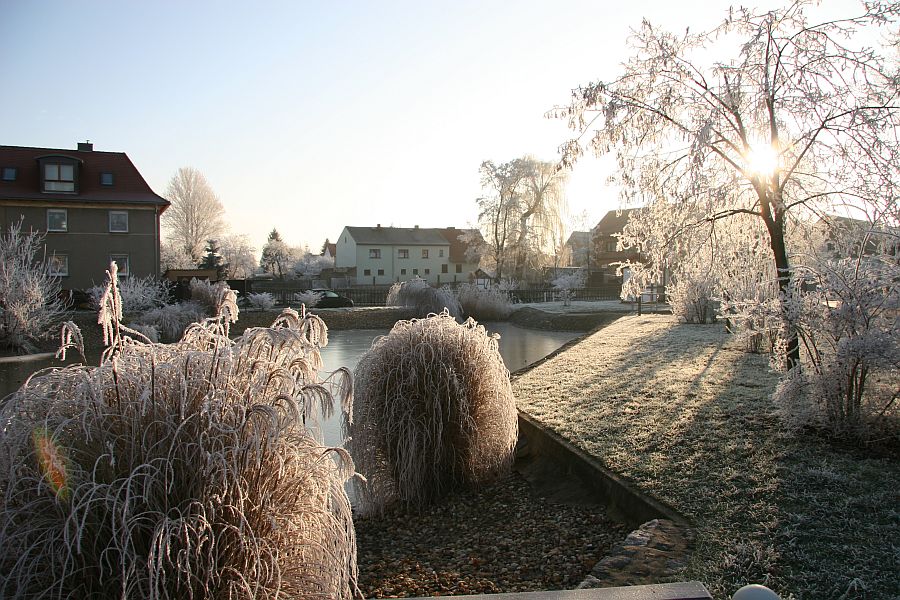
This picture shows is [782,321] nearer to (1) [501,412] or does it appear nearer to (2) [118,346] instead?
(1) [501,412]

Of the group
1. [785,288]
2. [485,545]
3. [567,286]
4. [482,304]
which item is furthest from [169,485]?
[567,286]

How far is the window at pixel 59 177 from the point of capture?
28125 millimetres

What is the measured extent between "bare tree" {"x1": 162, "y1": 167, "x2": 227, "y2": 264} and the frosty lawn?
50.4 meters

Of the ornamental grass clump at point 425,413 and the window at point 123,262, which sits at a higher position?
the window at point 123,262

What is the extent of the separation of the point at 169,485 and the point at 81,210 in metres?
31.2

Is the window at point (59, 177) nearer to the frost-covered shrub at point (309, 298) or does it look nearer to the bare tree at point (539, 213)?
the frost-covered shrub at point (309, 298)

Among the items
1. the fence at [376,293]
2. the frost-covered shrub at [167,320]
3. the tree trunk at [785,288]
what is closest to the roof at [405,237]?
the fence at [376,293]

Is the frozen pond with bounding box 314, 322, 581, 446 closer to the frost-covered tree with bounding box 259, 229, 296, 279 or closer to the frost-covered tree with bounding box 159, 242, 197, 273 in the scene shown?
the frost-covered tree with bounding box 159, 242, 197, 273

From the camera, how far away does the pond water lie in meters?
12.8

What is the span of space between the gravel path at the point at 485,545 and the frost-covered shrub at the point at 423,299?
19.6m

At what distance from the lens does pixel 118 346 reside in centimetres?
260

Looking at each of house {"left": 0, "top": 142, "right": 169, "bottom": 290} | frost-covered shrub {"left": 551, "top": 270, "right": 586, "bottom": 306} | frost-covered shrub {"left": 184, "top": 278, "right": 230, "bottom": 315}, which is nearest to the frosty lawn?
frost-covered shrub {"left": 184, "top": 278, "right": 230, "bottom": 315}

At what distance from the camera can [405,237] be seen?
59125mm

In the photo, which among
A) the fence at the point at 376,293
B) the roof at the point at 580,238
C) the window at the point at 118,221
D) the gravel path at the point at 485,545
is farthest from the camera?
the roof at the point at 580,238
